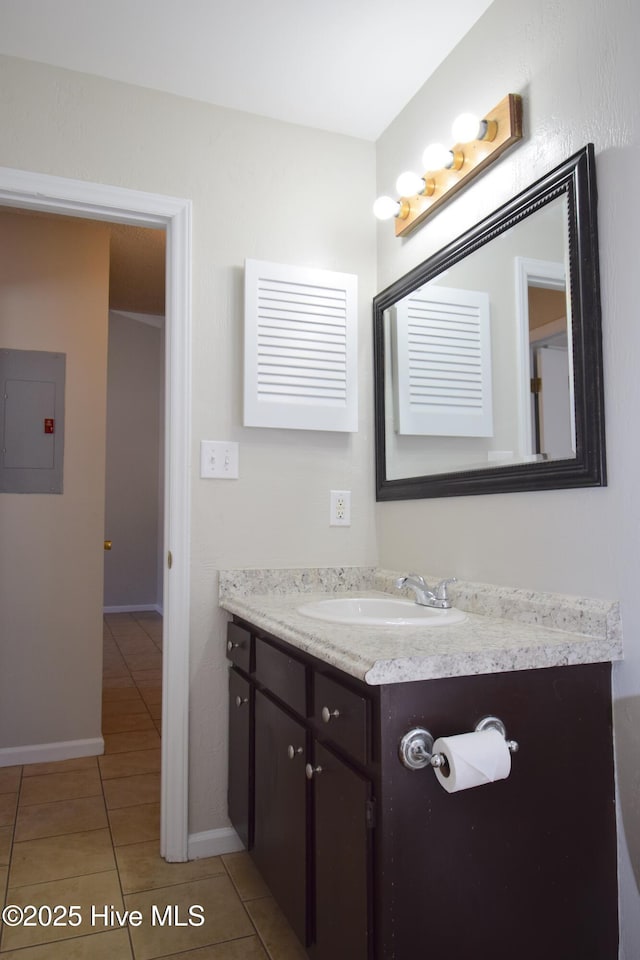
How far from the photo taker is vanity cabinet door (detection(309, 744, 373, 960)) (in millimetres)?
1163

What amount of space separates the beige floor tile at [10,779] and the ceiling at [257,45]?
2507 mm

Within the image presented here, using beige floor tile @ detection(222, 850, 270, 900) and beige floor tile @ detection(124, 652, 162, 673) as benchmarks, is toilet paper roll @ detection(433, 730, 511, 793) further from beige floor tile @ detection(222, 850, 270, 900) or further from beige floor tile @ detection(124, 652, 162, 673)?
beige floor tile @ detection(124, 652, 162, 673)

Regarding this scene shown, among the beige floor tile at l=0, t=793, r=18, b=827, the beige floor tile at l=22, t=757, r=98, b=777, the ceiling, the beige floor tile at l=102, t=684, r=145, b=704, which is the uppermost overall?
the ceiling

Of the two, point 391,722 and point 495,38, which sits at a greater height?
point 495,38

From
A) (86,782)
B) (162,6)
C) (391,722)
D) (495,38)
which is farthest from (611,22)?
(86,782)

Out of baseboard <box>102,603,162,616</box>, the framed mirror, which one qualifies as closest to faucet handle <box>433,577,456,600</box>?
the framed mirror

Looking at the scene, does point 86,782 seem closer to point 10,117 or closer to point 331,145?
point 10,117

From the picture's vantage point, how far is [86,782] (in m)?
2.66

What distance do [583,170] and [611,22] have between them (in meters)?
0.28

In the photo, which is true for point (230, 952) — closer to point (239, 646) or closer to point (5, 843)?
point (239, 646)

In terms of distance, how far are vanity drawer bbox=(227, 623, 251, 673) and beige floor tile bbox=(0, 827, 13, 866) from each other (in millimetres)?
889

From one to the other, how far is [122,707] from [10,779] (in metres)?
0.94

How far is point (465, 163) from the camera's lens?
5.88 feet

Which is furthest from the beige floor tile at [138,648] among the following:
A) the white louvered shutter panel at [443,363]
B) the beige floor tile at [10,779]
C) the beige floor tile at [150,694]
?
the white louvered shutter panel at [443,363]
